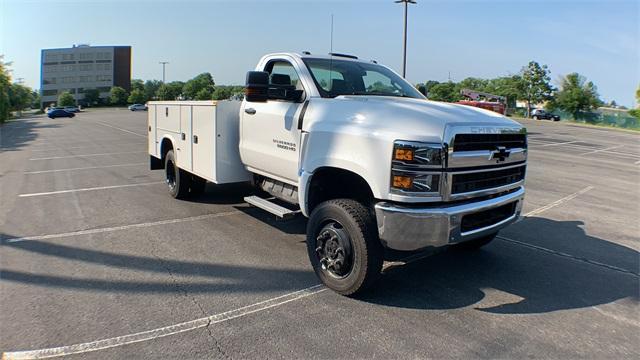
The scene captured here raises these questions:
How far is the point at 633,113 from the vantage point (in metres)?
58.3

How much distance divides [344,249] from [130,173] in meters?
8.23

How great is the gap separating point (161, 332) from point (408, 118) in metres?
2.55

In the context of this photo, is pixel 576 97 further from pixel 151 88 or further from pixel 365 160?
pixel 151 88

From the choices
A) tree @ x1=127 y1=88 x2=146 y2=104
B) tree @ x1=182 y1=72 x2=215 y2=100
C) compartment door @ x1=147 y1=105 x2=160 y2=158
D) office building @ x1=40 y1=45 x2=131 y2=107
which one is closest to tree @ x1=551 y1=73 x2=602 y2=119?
tree @ x1=182 y1=72 x2=215 y2=100

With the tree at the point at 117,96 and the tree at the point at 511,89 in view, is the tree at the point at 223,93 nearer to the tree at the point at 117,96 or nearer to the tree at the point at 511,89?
the tree at the point at 511,89

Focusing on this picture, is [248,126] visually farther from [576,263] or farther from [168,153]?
[576,263]

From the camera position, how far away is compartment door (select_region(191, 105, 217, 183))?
5850mm

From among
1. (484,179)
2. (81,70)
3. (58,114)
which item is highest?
(81,70)

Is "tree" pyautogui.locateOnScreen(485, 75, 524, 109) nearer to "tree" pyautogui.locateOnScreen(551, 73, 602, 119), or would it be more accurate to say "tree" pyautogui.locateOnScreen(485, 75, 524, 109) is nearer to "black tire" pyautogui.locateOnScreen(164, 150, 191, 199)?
"tree" pyautogui.locateOnScreen(551, 73, 602, 119)

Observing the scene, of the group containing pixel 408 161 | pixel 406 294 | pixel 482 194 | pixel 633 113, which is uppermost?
pixel 633 113

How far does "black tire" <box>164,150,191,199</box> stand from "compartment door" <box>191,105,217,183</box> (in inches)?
37.3

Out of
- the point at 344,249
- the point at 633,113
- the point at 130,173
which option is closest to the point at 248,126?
the point at 344,249

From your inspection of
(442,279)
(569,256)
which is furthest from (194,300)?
(569,256)

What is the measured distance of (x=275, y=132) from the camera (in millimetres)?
5027
